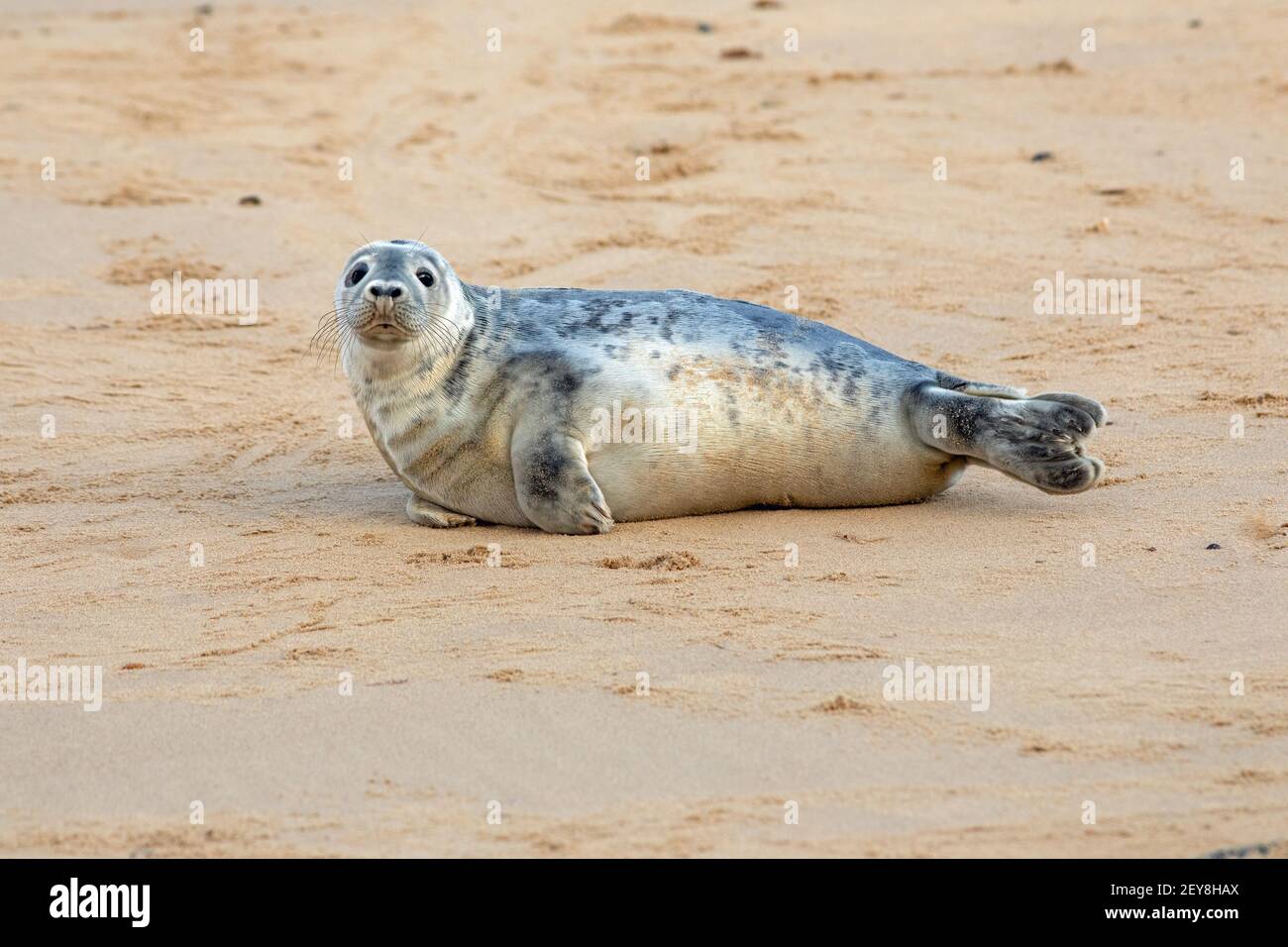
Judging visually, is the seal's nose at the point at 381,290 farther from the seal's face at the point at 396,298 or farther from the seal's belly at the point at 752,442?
the seal's belly at the point at 752,442

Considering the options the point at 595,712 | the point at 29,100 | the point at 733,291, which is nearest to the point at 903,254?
the point at 733,291

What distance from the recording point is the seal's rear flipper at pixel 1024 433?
5.54 metres

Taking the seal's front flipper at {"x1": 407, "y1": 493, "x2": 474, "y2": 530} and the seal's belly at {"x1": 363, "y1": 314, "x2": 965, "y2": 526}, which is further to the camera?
the seal's front flipper at {"x1": 407, "y1": 493, "x2": 474, "y2": 530}

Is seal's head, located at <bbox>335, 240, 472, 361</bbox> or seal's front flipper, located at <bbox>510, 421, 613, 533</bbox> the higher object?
seal's head, located at <bbox>335, 240, 472, 361</bbox>

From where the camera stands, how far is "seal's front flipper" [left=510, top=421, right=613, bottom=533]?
5.55 meters

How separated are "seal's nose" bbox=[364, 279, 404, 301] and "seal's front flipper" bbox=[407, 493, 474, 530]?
2.34 feet

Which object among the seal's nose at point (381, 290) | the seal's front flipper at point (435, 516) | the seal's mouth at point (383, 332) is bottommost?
the seal's front flipper at point (435, 516)

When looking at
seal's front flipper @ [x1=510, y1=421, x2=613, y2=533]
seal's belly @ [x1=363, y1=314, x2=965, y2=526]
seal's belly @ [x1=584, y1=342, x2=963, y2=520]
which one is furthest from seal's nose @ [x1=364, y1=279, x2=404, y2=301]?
seal's belly @ [x1=584, y1=342, x2=963, y2=520]

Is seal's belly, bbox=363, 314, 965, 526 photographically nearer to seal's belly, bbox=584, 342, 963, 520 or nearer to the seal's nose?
seal's belly, bbox=584, 342, 963, 520

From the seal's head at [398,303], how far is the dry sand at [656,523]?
0.60 meters

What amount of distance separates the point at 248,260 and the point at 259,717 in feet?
15.5

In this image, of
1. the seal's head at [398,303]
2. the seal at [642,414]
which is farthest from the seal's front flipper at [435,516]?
the seal's head at [398,303]

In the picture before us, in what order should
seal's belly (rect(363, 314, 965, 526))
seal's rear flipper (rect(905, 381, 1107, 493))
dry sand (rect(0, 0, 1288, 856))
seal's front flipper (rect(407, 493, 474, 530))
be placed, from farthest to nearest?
seal's front flipper (rect(407, 493, 474, 530))
seal's belly (rect(363, 314, 965, 526))
seal's rear flipper (rect(905, 381, 1107, 493))
dry sand (rect(0, 0, 1288, 856))

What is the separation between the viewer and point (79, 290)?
8.30 meters
